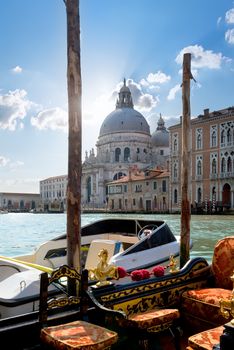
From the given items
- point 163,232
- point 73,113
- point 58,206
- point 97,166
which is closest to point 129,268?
point 163,232

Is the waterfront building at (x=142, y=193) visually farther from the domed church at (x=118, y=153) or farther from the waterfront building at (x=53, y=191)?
the waterfront building at (x=53, y=191)

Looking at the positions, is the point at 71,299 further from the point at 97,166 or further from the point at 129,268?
the point at 97,166

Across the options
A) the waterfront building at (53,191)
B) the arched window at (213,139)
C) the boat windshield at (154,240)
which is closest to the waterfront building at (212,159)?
the arched window at (213,139)

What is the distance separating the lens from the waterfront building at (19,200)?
92188 mm

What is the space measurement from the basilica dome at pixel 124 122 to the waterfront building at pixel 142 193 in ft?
41.8

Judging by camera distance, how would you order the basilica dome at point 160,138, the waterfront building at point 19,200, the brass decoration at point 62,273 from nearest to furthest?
the brass decoration at point 62,273, the basilica dome at point 160,138, the waterfront building at point 19,200

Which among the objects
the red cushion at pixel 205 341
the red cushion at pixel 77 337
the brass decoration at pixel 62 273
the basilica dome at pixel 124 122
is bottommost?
the red cushion at pixel 205 341

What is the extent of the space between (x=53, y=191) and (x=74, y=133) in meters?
83.9

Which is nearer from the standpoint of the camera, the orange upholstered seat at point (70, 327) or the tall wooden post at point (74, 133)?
the orange upholstered seat at point (70, 327)

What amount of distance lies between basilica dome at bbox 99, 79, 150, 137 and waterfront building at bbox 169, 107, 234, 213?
2698cm

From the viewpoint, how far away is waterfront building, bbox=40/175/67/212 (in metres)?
81.4

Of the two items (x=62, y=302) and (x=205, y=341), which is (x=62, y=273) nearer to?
(x=62, y=302)

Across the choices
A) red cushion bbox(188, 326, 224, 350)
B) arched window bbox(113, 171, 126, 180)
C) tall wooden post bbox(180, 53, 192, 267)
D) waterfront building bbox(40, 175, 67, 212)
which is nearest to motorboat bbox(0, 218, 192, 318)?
tall wooden post bbox(180, 53, 192, 267)

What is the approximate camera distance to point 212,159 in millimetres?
37750
